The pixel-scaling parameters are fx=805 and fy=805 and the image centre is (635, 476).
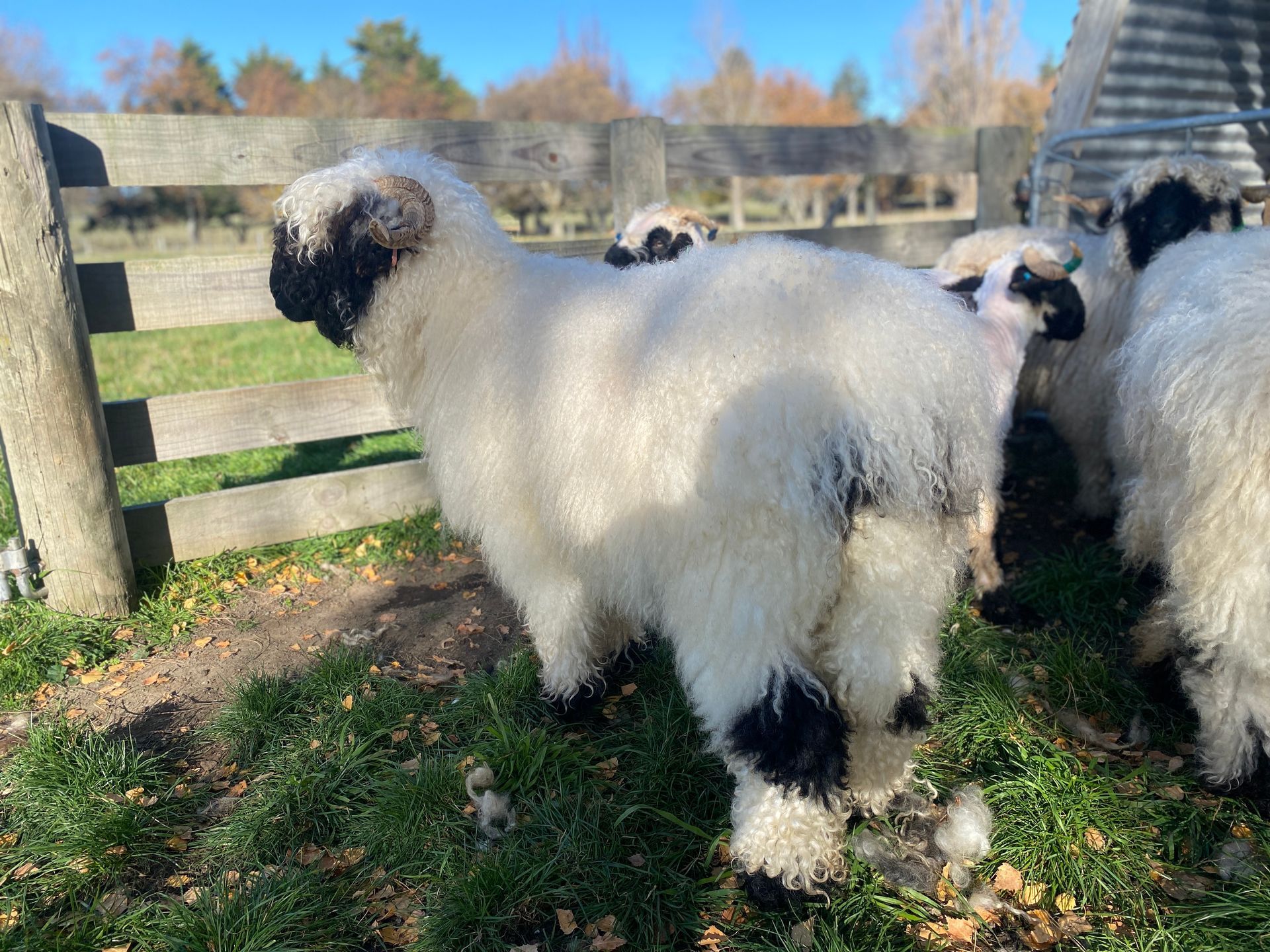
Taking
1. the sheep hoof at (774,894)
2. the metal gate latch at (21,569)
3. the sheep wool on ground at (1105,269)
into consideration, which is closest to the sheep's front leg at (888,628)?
the sheep hoof at (774,894)

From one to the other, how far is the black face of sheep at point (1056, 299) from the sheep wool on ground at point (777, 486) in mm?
1986

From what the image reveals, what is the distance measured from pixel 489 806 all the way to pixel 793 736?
119 centimetres

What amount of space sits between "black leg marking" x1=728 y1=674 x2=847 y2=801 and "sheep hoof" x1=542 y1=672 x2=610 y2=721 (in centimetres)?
115

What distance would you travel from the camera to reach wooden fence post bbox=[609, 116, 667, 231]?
5.36 meters

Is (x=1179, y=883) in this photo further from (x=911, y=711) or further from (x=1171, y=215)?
(x=1171, y=215)

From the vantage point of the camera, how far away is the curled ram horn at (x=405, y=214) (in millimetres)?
3105

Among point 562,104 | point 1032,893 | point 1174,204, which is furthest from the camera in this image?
point 562,104

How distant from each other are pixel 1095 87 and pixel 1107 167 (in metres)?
1.06

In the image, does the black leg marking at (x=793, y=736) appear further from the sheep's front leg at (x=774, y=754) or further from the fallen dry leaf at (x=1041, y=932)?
the fallen dry leaf at (x=1041, y=932)

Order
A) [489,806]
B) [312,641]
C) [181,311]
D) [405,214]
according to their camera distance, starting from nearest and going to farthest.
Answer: [489,806], [405,214], [312,641], [181,311]

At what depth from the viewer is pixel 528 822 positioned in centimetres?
282

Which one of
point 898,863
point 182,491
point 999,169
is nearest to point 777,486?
point 898,863

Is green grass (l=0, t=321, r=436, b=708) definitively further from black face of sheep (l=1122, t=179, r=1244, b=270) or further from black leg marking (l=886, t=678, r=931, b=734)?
black face of sheep (l=1122, t=179, r=1244, b=270)

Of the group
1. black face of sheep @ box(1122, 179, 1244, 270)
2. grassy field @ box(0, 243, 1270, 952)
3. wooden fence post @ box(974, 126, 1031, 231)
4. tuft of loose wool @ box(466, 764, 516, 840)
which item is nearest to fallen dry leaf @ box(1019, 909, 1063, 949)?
grassy field @ box(0, 243, 1270, 952)
